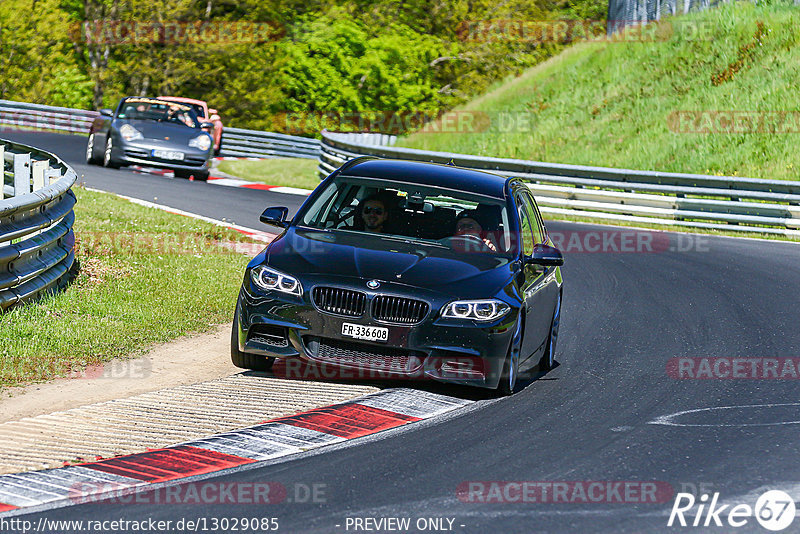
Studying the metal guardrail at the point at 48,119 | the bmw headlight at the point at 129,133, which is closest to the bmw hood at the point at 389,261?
the bmw headlight at the point at 129,133

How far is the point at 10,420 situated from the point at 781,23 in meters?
33.0

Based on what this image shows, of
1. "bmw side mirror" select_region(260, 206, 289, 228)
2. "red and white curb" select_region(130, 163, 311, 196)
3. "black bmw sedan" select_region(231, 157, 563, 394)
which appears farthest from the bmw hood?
"red and white curb" select_region(130, 163, 311, 196)

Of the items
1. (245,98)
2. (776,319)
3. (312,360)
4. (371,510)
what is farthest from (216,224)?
(245,98)

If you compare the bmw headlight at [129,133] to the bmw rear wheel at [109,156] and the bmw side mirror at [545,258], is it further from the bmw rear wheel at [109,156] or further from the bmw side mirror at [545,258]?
the bmw side mirror at [545,258]

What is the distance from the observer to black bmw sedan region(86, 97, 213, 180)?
79.9 ft

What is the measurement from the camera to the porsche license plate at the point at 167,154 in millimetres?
24312

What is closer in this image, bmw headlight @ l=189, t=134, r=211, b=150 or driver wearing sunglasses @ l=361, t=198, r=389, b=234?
driver wearing sunglasses @ l=361, t=198, r=389, b=234

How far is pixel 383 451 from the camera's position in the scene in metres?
6.49

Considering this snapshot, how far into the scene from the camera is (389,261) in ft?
26.8

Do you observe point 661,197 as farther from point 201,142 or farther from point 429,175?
point 429,175

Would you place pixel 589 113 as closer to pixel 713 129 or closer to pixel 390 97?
pixel 713 129

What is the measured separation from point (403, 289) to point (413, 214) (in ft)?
4.35

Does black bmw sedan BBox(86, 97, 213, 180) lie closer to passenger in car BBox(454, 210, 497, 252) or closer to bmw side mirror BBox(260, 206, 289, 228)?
bmw side mirror BBox(260, 206, 289, 228)

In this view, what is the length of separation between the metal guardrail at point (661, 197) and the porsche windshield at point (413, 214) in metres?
13.6
